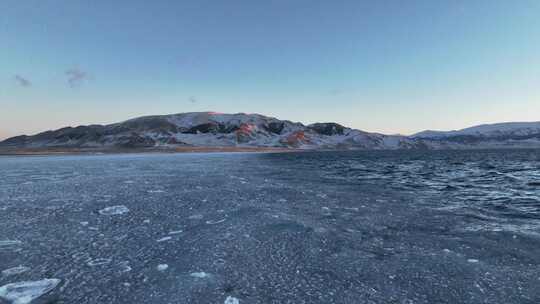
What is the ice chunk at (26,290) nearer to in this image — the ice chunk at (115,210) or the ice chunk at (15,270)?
the ice chunk at (15,270)

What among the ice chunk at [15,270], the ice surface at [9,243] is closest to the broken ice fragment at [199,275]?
the ice chunk at [15,270]

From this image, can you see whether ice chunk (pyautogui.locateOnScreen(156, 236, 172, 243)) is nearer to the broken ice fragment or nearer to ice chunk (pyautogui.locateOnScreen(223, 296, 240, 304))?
the broken ice fragment

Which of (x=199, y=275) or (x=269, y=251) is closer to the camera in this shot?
(x=199, y=275)

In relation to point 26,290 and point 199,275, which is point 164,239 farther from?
point 26,290

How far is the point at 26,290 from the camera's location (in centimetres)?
651

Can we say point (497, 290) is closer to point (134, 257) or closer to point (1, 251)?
point (134, 257)

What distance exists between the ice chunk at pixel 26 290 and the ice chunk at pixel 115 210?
23.8ft

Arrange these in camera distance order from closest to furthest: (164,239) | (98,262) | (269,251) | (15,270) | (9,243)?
(15,270)
(98,262)
(269,251)
(9,243)
(164,239)

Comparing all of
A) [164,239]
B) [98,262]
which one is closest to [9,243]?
[98,262]

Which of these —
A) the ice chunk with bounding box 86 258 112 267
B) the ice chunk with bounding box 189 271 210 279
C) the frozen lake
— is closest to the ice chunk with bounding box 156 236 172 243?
the frozen lake

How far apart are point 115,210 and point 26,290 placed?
8312mm

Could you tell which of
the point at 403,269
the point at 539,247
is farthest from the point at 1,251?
the point at 539,247

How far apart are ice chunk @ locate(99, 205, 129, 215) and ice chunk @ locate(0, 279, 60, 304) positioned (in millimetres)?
7251

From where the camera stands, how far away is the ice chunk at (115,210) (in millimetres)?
13870
